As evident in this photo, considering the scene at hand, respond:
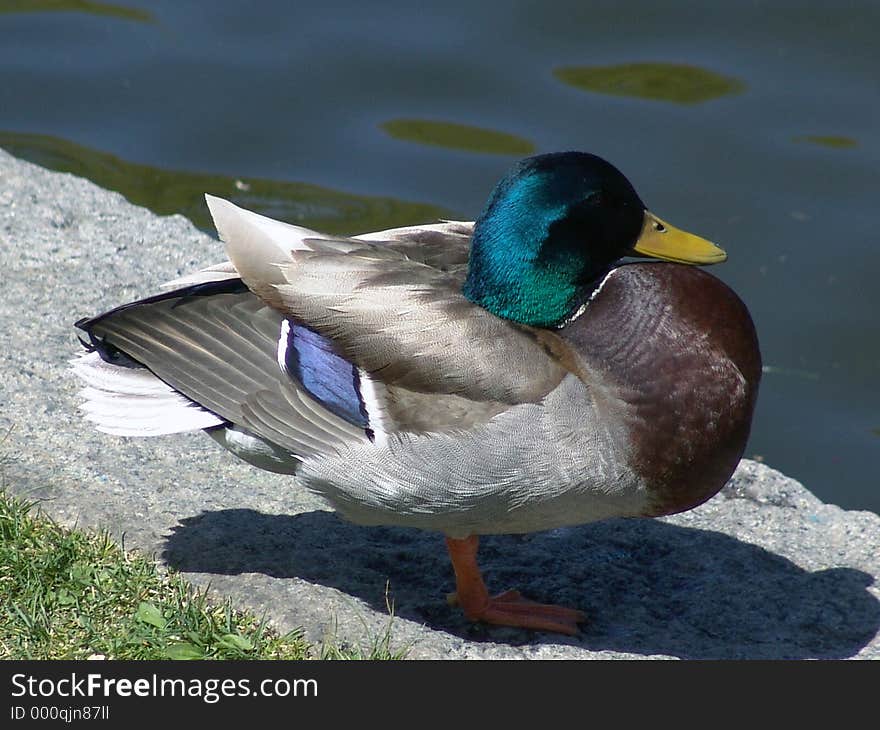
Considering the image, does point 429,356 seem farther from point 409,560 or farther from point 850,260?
point 850,260

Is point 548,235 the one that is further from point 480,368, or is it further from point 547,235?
point 480,368

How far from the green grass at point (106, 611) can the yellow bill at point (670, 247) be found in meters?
1.27

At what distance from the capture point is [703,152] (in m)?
7.49

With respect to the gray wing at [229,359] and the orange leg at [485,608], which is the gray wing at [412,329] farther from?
the orange leg at [485,608]

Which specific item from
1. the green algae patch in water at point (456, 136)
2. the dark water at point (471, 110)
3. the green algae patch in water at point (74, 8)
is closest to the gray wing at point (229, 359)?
the dark water at point (471, 110)

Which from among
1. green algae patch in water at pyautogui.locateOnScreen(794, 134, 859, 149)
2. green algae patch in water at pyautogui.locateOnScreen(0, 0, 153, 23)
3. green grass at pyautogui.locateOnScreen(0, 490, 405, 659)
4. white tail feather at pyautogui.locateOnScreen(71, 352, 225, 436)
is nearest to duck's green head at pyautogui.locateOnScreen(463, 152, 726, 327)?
white tail feather at pyautogui.locateOnScreen(71, 352, 225, 436)

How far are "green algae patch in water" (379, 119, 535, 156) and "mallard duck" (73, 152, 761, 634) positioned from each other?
12.3 ft

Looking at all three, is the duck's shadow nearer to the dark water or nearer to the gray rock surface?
the gray rock surface

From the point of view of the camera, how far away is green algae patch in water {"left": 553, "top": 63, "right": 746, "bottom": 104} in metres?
7.79

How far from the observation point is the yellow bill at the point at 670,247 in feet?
12.7

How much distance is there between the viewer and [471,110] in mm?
7836

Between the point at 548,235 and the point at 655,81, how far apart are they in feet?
14.5

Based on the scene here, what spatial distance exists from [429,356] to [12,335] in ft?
6.38

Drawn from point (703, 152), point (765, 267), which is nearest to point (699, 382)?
point (765, 267)
